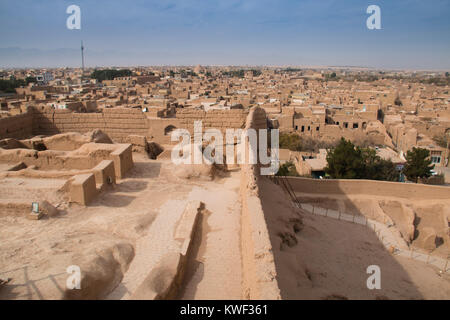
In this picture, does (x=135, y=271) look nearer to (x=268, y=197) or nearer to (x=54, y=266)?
(x=54, y=266)

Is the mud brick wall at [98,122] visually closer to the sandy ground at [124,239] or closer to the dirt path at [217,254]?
the sandy ground at [124,239]

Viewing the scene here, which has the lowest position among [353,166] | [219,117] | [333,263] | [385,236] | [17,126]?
[385,236]

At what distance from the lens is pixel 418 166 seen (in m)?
17.2

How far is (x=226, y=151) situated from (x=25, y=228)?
7.62m

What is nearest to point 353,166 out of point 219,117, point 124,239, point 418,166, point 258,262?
point 418,166

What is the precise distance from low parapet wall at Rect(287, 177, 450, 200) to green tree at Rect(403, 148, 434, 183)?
2.73 m

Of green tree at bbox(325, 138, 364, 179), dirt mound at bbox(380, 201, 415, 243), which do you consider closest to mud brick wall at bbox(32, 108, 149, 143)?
green tree at bbox(325, 138, 364, 179)

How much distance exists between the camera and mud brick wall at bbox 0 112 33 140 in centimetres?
1410

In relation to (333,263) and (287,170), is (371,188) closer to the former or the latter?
(287,170)

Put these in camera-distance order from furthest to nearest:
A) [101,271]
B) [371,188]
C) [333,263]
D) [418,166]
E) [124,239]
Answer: [418,166], [371,188], [333,263], [124,239], [101,271]

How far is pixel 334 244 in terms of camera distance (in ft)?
35.7

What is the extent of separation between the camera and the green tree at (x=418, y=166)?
17.1 m

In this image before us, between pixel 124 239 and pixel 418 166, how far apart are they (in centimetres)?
1560

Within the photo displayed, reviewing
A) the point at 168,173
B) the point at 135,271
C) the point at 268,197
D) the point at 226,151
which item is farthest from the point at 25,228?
the point at 226,151
